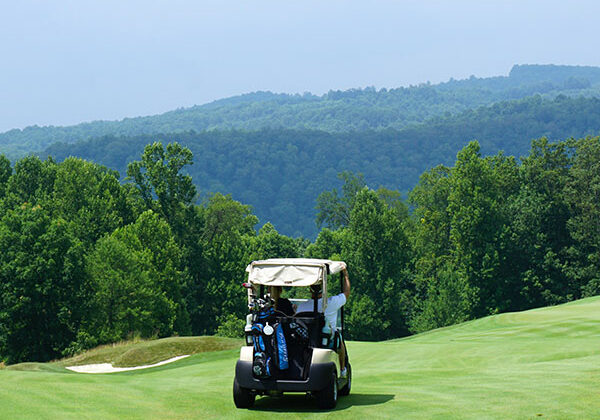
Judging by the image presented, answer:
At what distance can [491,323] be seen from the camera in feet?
148

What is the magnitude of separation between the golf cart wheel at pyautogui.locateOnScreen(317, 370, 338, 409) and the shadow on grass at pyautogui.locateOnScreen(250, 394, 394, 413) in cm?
15

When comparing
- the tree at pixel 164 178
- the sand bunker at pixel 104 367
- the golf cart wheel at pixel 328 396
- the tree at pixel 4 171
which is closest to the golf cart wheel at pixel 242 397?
the golf cart wheel at pixel 328 396

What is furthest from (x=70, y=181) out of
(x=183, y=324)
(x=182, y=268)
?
(x=183, y=324)

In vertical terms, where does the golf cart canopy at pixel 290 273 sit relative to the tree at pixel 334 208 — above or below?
above

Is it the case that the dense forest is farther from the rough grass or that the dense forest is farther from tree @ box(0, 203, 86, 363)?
the rough grass

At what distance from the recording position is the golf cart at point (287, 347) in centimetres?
1423

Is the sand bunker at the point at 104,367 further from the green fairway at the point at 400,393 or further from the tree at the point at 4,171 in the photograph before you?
the tree at the point at 4,171

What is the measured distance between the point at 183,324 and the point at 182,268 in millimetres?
11739

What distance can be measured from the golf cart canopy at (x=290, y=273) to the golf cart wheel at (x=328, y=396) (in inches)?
69.0

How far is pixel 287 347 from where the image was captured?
14.5 meters

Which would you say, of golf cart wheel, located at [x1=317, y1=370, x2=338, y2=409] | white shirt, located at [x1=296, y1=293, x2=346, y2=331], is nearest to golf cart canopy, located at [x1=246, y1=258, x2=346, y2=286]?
white shirt, located at [x1=296, y1=293, x2=346, y2=331]

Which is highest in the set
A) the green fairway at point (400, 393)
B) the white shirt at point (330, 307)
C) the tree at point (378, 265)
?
the white shirt at point (330, 307)

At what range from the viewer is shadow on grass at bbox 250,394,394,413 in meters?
14.6

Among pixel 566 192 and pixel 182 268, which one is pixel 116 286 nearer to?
pixel 182 268
